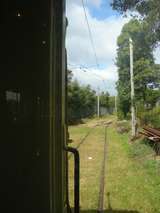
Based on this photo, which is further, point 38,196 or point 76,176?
point 76,176

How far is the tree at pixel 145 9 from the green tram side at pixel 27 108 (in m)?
6.92

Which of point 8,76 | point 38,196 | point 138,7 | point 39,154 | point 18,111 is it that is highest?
point 138,7

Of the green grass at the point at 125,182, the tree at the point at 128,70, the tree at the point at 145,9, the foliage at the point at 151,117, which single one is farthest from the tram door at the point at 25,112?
the tree at the point at 128,70

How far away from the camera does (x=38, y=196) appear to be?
217cm

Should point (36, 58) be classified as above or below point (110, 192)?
above

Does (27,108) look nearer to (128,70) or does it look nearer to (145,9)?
(145,9)

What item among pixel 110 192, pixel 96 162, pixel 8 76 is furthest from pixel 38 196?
pixel 96 162

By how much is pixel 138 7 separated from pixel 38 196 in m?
7.74

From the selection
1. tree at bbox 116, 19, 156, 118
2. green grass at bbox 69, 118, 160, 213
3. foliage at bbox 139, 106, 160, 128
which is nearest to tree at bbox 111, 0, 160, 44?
green grass at bbox 69, 118, 160, 213

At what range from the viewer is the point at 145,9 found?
9156 mm

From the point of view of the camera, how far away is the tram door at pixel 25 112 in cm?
214

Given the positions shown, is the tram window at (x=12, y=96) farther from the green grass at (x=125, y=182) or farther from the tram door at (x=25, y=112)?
the green grass at (x=125, y=182)

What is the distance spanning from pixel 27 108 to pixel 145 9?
7.51 metres

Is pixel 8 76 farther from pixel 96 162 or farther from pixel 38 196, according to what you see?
pixel 96 162
